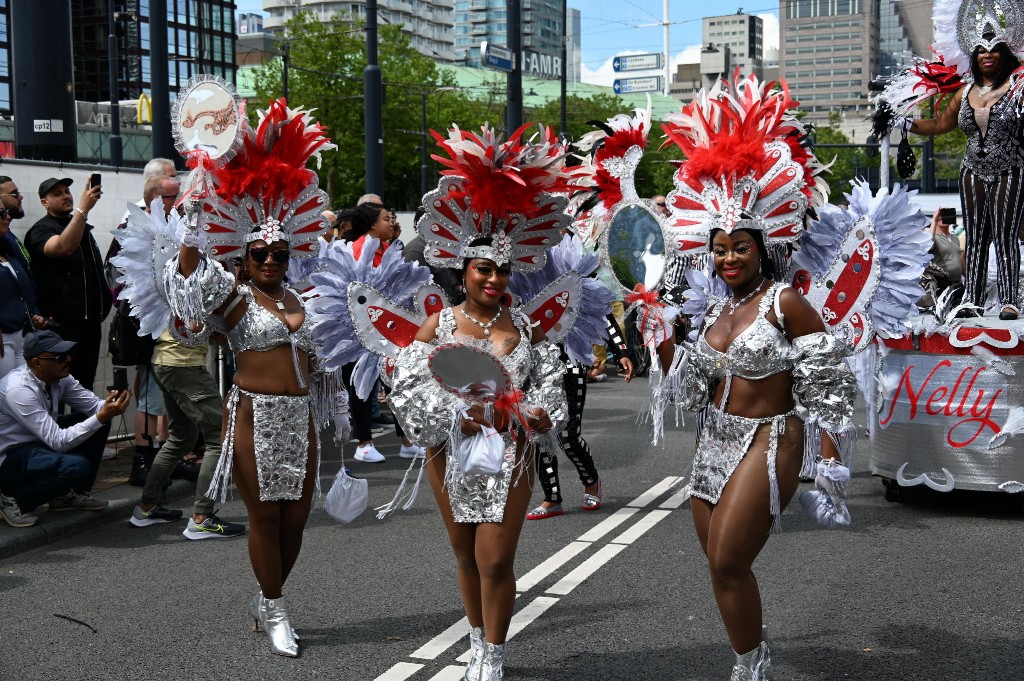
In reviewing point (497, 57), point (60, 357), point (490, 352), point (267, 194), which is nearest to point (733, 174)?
point (490, 352)

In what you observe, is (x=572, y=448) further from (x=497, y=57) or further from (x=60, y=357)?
(x=497, y=57)

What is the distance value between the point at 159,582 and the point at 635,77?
39.0 meters

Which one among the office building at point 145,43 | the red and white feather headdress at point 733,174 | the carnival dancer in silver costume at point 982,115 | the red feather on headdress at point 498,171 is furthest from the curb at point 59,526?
the office building at point 145,43

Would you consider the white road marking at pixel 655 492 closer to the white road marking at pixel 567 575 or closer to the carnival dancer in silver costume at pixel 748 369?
the white road marking at pixel 567 575

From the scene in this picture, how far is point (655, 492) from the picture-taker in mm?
8305

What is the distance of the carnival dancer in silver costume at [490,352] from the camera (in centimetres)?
456

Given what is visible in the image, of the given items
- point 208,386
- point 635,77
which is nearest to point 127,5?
point 635,77

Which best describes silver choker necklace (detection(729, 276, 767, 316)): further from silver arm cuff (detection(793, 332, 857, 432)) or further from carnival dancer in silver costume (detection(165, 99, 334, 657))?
carnival dancer in silver costume (detection(165, 99, 334, 657))

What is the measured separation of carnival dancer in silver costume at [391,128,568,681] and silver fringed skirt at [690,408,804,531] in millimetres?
570

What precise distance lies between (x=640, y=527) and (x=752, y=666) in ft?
9.38

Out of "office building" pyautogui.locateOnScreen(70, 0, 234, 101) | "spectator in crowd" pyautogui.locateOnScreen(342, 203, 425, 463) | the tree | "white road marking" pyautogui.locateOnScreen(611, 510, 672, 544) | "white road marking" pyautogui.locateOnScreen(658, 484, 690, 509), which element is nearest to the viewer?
"white road marking" pyautogui.locateOnScreen(611, 510, 672, 544)

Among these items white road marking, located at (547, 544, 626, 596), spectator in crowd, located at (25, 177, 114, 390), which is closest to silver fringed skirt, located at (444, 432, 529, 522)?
white road marking, located at (547, 544, 626, 596)

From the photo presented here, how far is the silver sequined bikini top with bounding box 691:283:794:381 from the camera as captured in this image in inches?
175

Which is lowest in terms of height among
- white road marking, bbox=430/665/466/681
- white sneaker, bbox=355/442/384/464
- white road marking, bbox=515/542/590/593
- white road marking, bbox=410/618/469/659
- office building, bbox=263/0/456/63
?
white sneaker, bbox=355/442/384/464
